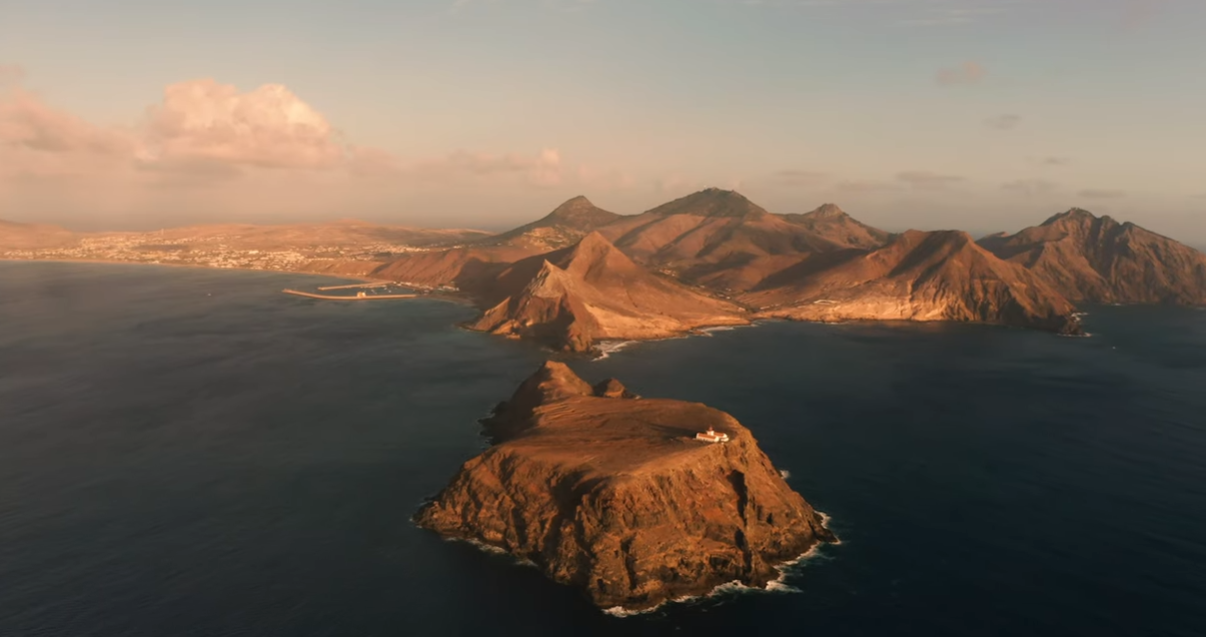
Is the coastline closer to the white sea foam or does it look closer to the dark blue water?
the dark blue water

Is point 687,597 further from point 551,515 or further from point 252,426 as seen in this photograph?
point 252,426

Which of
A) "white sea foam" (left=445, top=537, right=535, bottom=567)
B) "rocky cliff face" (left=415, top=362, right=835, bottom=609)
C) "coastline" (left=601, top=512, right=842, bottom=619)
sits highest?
"rocky cliff face" (left=415, top=362, right=835, bottom=609)

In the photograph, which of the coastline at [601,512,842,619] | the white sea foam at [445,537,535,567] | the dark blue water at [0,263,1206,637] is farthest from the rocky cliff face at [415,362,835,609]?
the dark blue water at [0,263,1206,637]

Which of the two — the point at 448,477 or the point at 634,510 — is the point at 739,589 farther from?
the point at 448,477

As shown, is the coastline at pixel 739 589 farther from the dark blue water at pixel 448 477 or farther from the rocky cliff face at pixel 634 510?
the dark blue water at pixel 448 477

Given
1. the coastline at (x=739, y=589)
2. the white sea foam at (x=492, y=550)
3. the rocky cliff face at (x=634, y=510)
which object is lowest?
the coastline at (x=739, y=589)

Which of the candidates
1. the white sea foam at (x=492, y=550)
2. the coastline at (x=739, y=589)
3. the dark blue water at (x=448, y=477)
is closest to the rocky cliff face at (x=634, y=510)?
the white sea foam at (x=492, y=550)
